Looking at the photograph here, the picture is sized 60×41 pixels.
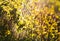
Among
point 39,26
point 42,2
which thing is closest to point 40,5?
point 42,2

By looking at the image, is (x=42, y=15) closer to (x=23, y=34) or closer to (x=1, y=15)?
(x=23, y=34)

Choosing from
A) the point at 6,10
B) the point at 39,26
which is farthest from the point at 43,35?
the point at 6,10

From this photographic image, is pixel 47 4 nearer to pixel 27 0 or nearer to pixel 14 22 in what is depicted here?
pixel 27 0

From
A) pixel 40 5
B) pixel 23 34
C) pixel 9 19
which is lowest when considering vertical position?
pixel 23 34

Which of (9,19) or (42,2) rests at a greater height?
(42,2)

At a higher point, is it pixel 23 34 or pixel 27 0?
pixel 27 0

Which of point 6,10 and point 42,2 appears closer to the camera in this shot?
point 42,2

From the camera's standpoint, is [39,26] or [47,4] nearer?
[47,4]
